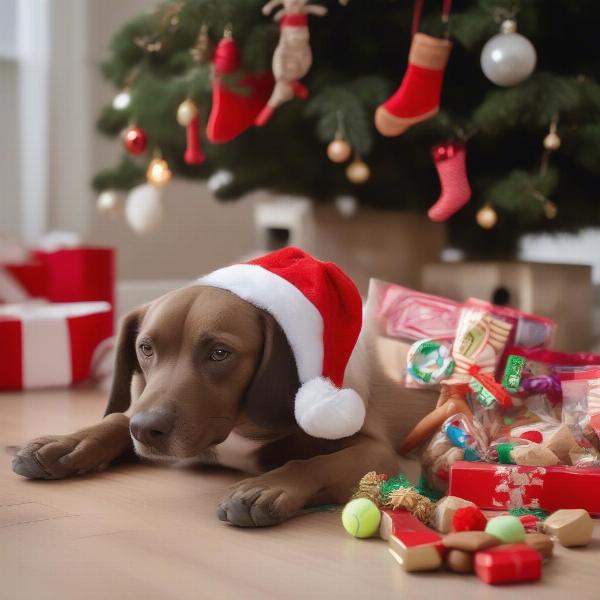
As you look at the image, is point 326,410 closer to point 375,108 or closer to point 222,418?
point 222,418

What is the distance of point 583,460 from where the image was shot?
146cm

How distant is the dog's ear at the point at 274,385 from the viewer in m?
1.42

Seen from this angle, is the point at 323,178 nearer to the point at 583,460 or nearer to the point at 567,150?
the point at 567,150

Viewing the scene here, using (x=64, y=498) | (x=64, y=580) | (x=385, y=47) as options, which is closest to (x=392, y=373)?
(x=64, y=498)

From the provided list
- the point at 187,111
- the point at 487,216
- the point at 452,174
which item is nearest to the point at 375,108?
the point at 452,174

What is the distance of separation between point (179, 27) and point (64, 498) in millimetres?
1712

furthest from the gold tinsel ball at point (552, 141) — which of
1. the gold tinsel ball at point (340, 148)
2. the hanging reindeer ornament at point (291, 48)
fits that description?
the hanging reindeer ornament at point (291, 48)

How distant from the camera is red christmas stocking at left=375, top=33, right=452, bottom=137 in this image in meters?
2.38

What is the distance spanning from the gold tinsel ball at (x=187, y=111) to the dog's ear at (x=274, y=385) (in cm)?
141

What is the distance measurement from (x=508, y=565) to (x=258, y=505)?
0.34m

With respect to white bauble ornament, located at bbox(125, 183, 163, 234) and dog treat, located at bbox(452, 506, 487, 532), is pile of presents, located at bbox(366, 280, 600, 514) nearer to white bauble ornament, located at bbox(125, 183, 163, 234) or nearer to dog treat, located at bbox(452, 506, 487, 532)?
dog treat, located at bbox(452, 506, 487, 532)

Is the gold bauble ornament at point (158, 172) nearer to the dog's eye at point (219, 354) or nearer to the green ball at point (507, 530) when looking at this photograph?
the dog's eye at point (219, 354)

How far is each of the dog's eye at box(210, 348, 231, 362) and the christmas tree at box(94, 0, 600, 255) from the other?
1.19 m

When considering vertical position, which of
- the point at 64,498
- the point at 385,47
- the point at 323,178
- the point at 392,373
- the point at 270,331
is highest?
the point at 385,47
